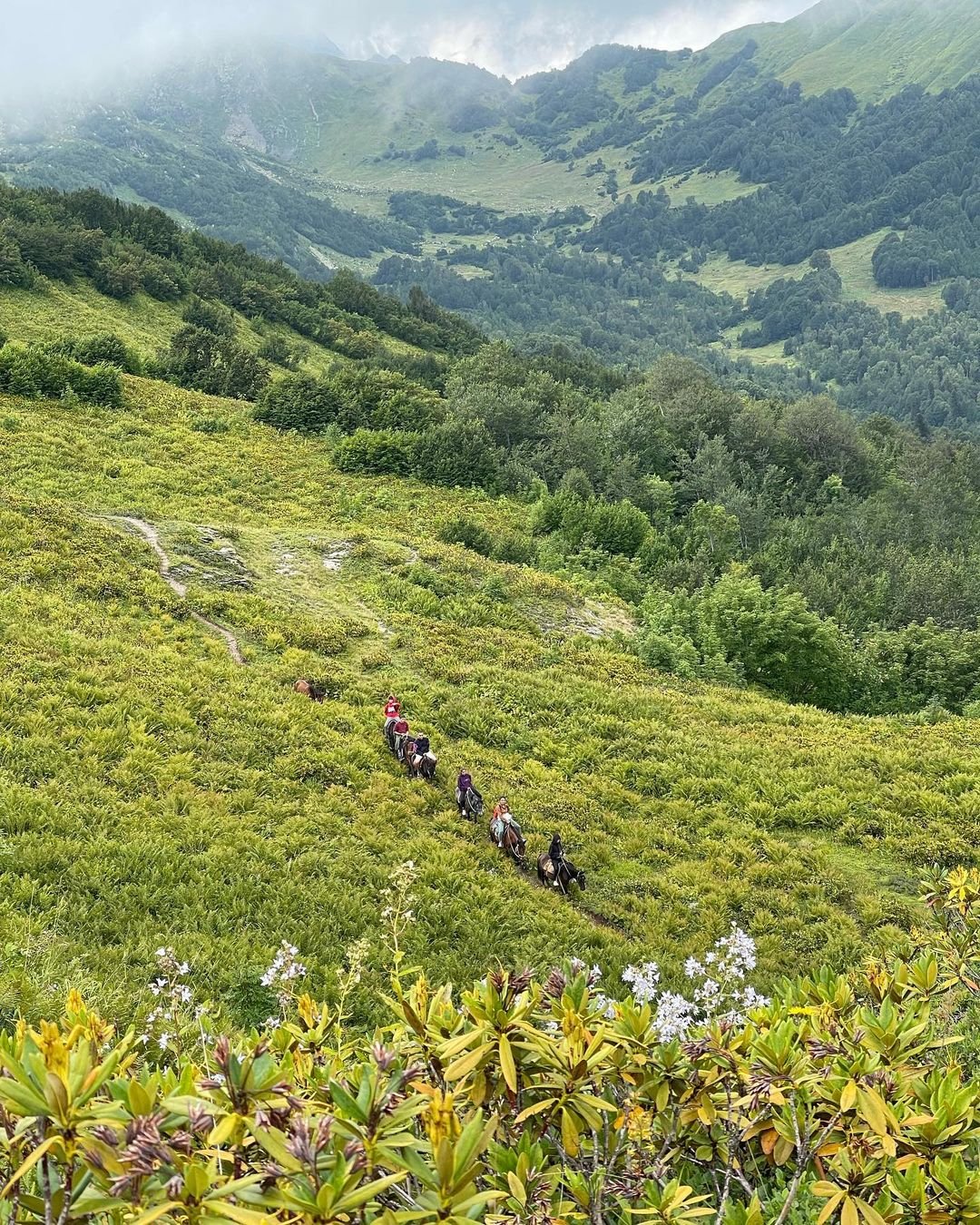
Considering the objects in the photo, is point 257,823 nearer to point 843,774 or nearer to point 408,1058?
point 408,1058

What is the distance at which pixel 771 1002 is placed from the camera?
4383 millimetres

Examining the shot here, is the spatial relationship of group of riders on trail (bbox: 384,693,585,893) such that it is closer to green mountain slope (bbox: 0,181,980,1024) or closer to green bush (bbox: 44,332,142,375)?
green mountain slope (bbox: 0,181,980,1024)

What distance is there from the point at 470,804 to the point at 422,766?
1452 mm

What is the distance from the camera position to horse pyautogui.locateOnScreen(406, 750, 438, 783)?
47.6 feet

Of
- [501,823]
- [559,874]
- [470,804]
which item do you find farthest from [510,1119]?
[470,804]

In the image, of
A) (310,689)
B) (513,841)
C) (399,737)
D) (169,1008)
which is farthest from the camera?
(310,689)

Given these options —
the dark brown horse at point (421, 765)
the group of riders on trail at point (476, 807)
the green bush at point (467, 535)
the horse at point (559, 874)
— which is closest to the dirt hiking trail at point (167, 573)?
the group of riders on trail at point (476, 807)

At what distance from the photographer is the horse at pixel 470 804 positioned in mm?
13555

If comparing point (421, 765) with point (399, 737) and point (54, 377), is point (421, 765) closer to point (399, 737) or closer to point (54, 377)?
point (399, 737)

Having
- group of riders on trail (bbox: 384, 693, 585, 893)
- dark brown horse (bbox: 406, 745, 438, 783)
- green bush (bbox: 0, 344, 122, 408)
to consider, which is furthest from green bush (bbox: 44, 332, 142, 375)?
dark brown horse (bbox: 406, 745, 438, 783)

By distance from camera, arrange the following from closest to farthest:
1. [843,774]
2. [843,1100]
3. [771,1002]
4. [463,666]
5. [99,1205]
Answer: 1. [99,1205]
2. [843,1100]
3. [771,1002]
4. [843,774]
5. [463,666]

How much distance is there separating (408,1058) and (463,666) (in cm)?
1662

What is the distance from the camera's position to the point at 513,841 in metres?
12.6

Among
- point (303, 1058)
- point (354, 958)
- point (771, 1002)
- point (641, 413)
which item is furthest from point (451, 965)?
point (641, 413)
